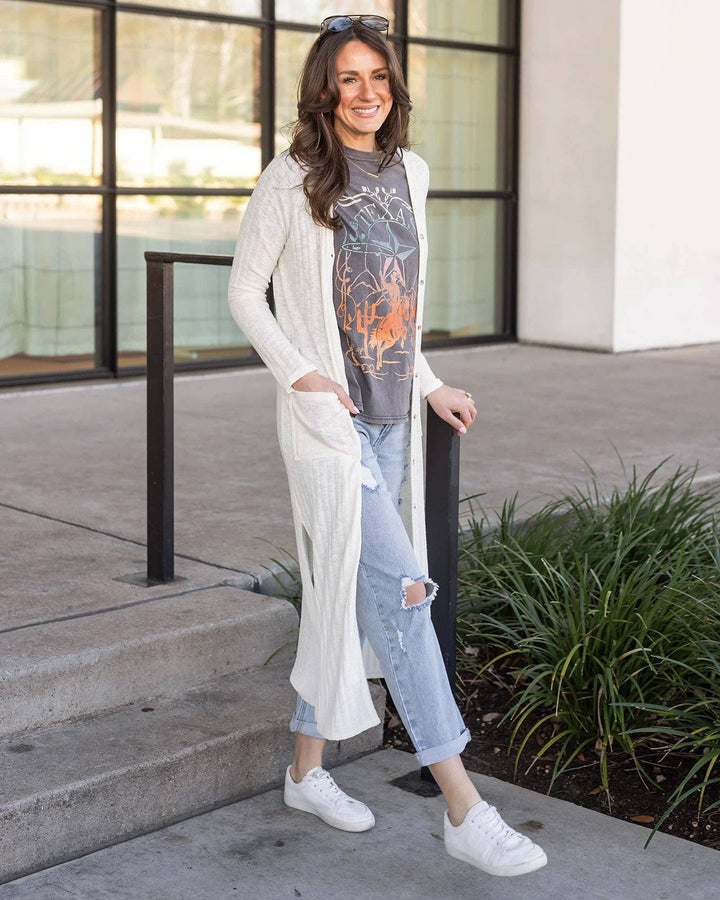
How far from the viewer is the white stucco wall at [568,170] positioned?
11211 millimetres

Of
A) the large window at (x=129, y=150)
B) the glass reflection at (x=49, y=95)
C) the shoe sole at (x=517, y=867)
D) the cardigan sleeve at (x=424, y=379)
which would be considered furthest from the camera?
the large window at (x=129, y=150)

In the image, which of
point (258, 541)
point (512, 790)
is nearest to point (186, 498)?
point (258, 541)

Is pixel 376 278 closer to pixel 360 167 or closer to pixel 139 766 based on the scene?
pixel 360 167

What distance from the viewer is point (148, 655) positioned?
388 centimetres

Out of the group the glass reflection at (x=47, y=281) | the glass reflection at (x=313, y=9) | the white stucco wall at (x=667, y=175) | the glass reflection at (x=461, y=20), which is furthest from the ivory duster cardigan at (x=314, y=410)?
the white stucco wall at (x=667, y=175)

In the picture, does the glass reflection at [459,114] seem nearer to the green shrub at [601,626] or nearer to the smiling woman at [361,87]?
the green shrub at [601,626]

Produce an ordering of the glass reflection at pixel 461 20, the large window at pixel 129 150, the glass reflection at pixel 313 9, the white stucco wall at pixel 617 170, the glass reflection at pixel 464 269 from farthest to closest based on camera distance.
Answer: the glass reflection at pixel 464 269 → the white stucco wall at pixel 617 170 → the glass reflection at pixel 461 20 → the glass reflection at pixel 313 9 → the large window at pixel 129 150

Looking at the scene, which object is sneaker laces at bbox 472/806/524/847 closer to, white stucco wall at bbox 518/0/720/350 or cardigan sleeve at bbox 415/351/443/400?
cardigan sleeve at bbox 415/351/443/400

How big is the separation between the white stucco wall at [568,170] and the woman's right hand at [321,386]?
8431 mm

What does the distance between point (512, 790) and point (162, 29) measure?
6.98 metres

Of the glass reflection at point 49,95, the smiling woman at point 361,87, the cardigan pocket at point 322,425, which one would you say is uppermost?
→ the glass reflection at point 49,95

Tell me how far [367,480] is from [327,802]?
0.85m

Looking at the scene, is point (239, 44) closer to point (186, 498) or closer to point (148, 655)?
point (186, 498)

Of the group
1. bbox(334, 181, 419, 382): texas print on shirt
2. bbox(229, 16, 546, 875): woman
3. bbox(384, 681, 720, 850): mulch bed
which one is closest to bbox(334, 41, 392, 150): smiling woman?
bbox(229, 16, 546, 875): woman
